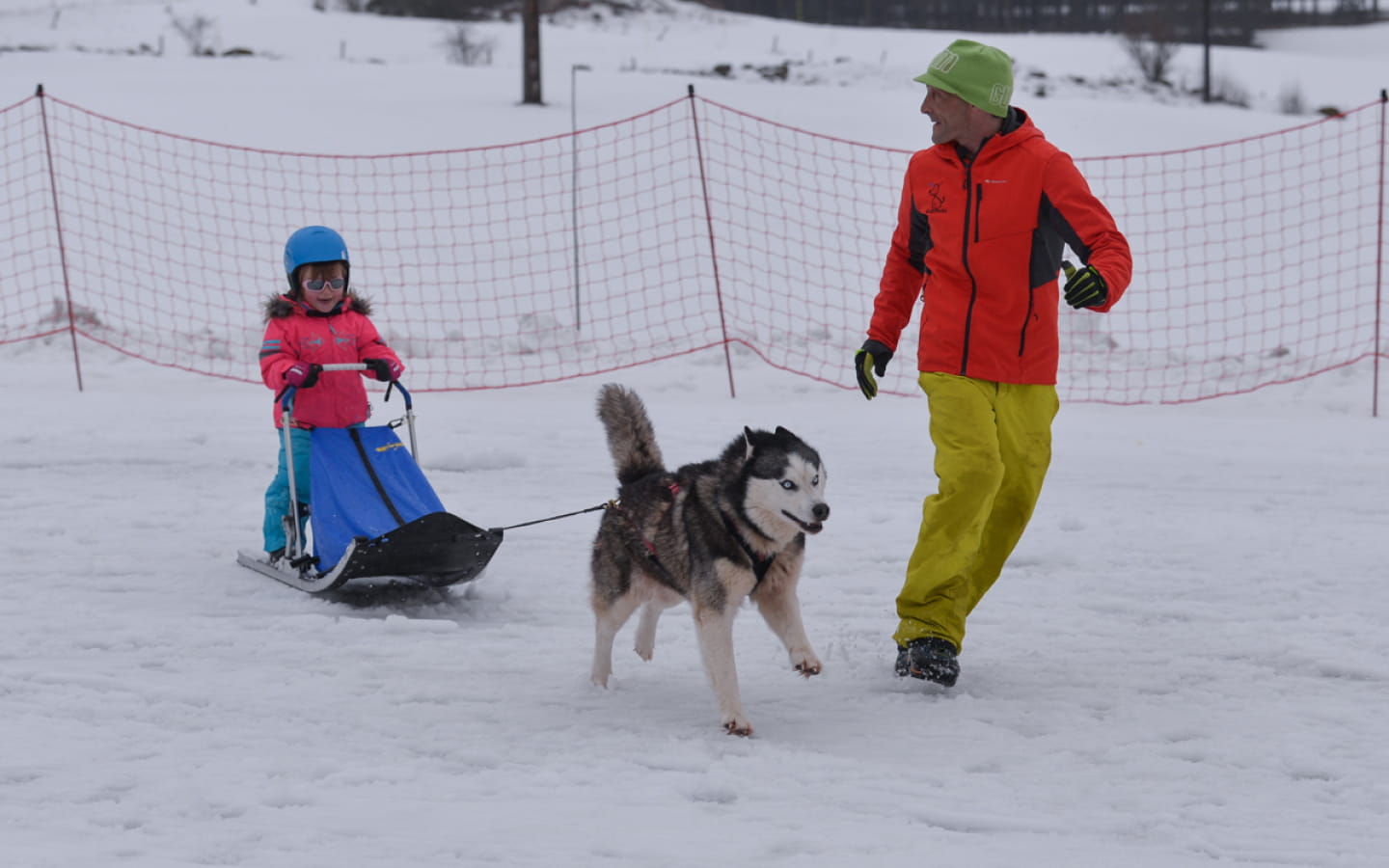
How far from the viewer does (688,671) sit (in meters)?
4.50


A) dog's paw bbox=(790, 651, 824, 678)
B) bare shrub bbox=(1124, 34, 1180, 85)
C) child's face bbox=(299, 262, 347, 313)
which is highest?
bare shrub bbox=(1124, 34, 1180, 85)

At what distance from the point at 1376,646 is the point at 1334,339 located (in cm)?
883

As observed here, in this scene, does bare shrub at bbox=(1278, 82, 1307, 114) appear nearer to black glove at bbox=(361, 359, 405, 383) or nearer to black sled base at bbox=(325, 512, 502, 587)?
black glove at bbox=(361, 359, 405, 383)

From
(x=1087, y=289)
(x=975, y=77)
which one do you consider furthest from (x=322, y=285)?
(x=1087, y=289)

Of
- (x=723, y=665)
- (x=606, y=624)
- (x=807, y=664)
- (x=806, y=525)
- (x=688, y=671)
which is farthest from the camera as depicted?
(x=688, y=671)

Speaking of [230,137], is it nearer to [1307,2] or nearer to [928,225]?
[928,225]

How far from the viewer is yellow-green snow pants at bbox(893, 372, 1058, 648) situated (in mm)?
4113

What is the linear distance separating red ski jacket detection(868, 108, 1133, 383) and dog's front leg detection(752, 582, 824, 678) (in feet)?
2.86

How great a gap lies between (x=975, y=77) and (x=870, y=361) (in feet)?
3.09

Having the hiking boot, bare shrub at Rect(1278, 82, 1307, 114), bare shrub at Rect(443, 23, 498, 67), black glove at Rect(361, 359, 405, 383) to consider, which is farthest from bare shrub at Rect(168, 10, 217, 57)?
the hiking boot

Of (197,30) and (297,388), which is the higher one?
(197,30)

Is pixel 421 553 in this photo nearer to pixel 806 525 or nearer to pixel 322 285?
pixel 322 285

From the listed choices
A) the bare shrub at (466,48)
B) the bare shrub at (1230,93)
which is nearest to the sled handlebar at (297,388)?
the bare shrub at (1230,93)

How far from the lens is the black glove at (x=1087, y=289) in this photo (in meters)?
3.77
